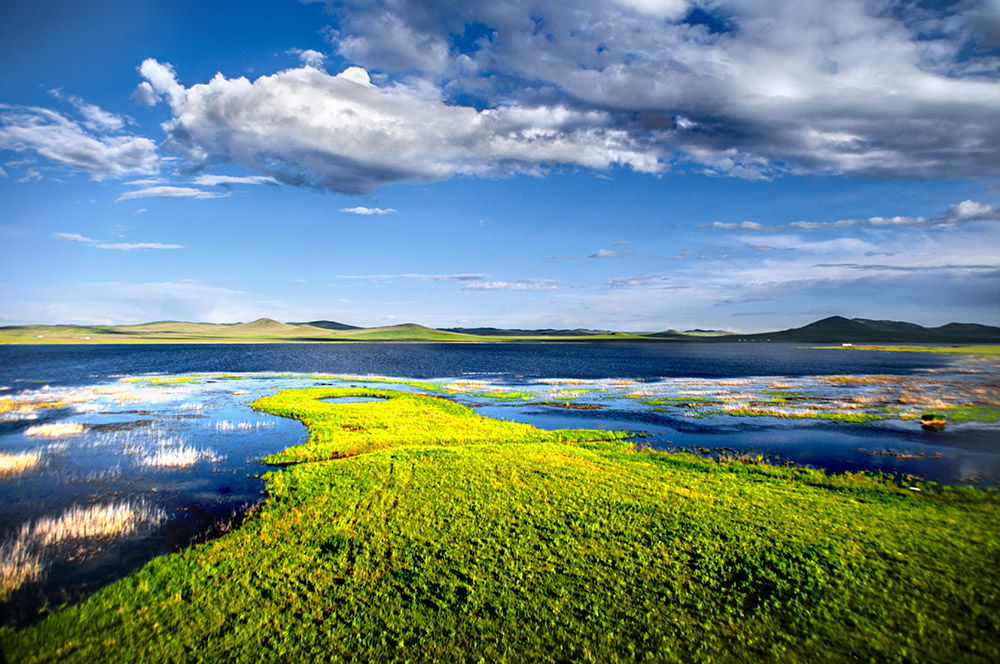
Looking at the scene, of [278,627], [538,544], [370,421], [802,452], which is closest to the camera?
[278,627]

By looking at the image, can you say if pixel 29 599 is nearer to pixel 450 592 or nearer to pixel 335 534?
pixel 335 534

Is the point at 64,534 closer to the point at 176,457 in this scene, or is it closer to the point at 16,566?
the point at 16,566

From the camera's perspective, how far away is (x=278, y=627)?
13.8 metres

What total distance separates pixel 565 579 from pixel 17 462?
40.6m

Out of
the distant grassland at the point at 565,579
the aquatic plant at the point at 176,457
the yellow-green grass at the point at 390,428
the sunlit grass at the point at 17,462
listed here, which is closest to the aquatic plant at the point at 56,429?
the sunlit grass at the point at 17,462

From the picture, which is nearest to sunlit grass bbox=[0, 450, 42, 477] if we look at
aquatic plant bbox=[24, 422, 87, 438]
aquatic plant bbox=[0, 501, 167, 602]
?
aquatic plant bbox=[24, 422, 87, 438]

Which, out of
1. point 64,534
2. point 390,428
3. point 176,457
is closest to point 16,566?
point 64,534

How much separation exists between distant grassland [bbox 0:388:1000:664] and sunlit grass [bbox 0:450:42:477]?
20.0m

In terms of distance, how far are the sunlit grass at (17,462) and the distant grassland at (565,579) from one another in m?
20.0

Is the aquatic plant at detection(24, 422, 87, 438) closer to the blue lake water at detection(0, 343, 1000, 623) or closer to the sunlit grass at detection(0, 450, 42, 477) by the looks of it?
the blue lake water at detection(0, 343, 1000, 623)

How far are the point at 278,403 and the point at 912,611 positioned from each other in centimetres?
6131

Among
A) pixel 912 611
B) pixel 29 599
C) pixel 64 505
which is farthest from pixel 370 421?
pixel 912 611

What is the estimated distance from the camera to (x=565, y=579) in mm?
16266

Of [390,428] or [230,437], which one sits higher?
[390,428]
